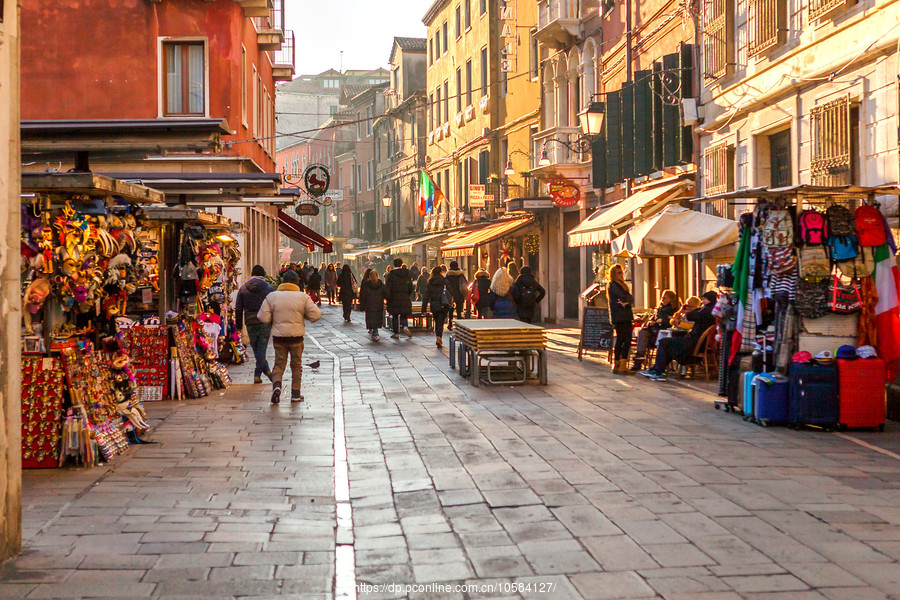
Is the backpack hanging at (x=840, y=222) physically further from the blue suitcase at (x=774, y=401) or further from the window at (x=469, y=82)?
the window at (x=469, y=82)

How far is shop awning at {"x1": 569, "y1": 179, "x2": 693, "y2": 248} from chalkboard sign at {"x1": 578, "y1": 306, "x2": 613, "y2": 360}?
205 centimetres

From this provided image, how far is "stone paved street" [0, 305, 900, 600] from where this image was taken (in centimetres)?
539

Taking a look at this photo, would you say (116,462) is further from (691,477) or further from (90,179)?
(691,477)

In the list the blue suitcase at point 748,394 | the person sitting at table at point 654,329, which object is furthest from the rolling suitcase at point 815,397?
the person sitting at table at point 654,329

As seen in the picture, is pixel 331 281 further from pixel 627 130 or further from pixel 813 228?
pixel 813 228

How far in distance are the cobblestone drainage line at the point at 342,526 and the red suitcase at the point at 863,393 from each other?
4.86m

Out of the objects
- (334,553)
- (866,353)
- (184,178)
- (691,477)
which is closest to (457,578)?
(334,553)

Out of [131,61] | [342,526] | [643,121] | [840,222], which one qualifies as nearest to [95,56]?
[131,61]

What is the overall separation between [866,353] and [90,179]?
24.2 ft

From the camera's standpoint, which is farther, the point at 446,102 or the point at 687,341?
the point at 446,102

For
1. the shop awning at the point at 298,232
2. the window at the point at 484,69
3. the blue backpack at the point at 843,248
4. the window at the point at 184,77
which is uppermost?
the window at the point at 484,69

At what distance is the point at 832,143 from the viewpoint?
13.8 m

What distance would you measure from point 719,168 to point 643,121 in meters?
3.84

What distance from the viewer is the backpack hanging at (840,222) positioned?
35.0 ft
